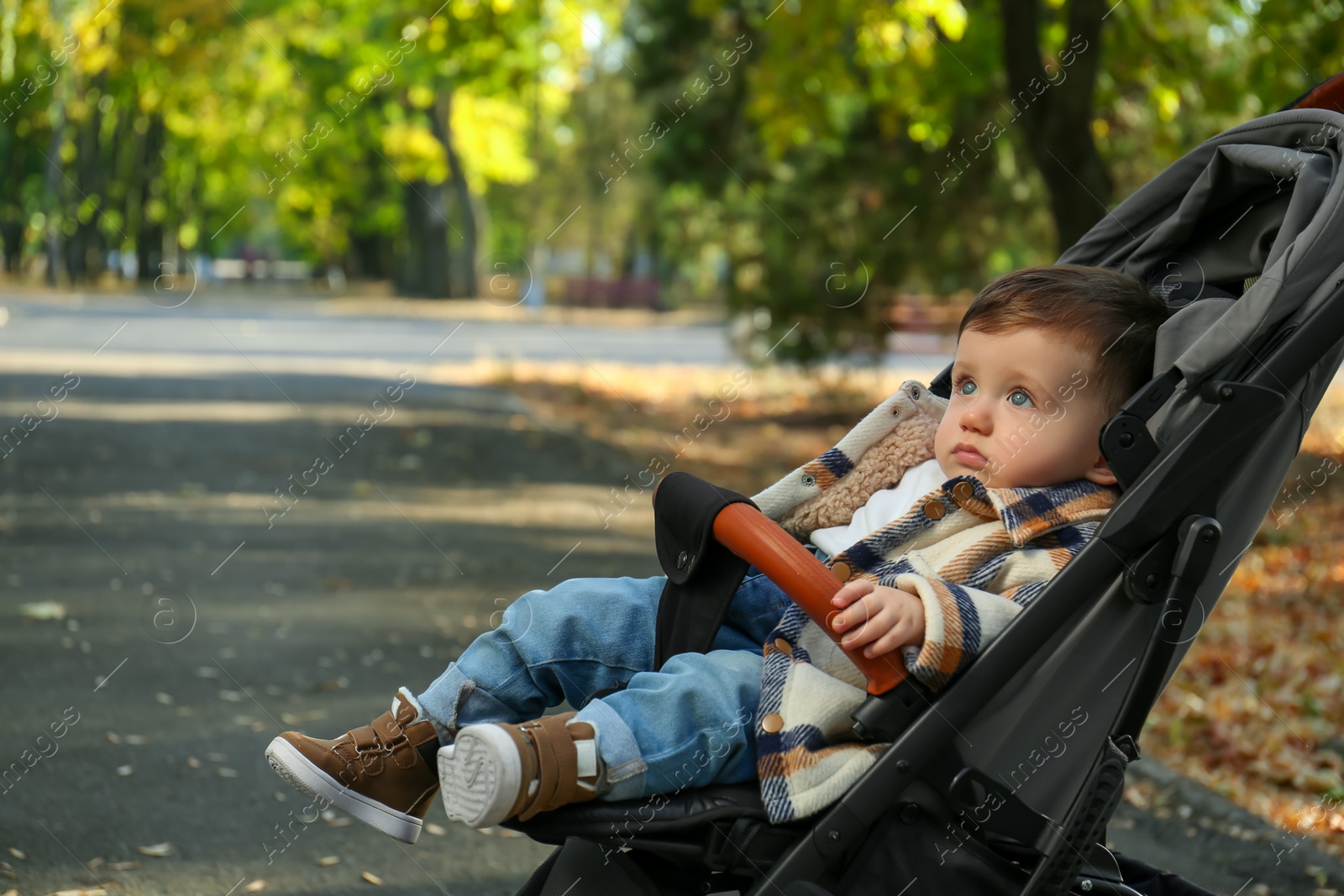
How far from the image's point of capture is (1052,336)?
2482 millimetres

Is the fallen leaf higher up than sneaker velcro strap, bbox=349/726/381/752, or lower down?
lower down

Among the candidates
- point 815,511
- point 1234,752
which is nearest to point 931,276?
point 1234,752

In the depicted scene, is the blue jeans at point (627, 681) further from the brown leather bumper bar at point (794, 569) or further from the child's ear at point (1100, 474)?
the child's ear at point (1100, 474)

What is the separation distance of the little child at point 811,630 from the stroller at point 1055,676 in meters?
0.06

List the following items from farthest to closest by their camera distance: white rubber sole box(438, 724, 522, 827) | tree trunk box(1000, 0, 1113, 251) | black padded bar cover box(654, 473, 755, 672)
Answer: tree trunk box(1000, 0, 1113, 251) → black padded bar cover box(654, 473, 755, 672) → white rubber sole box(438, 724, 522, 827)

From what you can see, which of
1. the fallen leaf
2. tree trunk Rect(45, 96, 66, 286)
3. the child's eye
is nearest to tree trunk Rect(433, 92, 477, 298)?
tree trunk Rect(45, 96, 66, 286)

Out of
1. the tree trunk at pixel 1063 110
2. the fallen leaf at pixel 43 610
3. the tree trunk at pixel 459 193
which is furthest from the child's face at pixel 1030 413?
the tree trunk at pixel 459 193

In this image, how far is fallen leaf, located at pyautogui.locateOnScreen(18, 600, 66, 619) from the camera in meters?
6.05

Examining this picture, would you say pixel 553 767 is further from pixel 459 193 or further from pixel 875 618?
pixel 459 193

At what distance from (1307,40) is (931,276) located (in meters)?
5.41

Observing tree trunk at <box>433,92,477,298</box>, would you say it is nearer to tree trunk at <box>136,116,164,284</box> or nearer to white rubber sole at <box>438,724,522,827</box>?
tree trunk at <box>136,116,164,284</box>

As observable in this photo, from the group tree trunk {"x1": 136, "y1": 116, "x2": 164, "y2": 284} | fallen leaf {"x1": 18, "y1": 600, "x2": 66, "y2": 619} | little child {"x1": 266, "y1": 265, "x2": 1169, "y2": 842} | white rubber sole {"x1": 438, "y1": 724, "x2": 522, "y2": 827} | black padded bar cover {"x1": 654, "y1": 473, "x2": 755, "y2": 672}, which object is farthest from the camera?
tree trunk {"x1": 136, "y1": 116, "x2": 164, "y2": 284}

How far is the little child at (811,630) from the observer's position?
2.17 metres

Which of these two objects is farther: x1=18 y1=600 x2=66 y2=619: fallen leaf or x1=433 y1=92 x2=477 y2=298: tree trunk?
x1=433 y1=92 x2=477 y2=298: tree trunk
